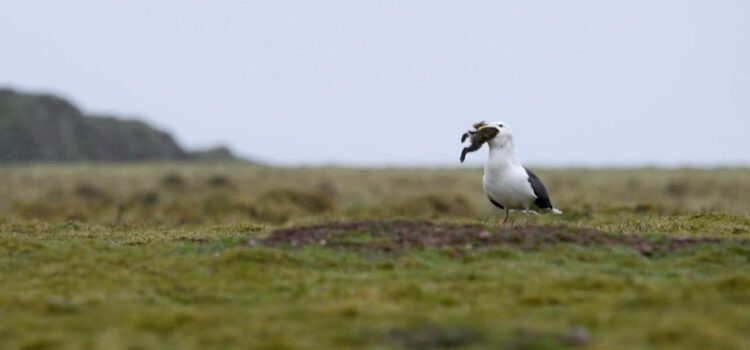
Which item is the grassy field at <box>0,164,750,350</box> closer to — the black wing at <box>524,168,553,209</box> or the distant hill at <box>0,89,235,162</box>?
the black wing at <box>524,168,553,209</box>

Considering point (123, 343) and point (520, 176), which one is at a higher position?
point (520, 176)

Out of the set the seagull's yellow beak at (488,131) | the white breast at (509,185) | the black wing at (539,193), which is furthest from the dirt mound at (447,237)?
the seagull's yellow beak at (488,131)

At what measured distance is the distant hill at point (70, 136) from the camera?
115812 mm

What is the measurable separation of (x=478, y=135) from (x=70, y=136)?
109 m

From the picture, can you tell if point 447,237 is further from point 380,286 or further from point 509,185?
point 380,286

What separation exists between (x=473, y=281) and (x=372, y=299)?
5.20ft

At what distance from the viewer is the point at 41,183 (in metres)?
57.6

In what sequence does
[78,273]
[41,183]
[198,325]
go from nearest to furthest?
[198,325] → [78,273] → [41,183]

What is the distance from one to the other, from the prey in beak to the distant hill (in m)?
97.2

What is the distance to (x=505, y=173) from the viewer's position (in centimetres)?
1622

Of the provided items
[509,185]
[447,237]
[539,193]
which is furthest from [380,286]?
[539,193]

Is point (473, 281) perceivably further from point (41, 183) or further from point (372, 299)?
point (41, 183)

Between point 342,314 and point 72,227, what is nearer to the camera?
point 342,314

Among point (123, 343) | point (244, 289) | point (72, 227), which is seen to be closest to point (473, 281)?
point (244, 289)
